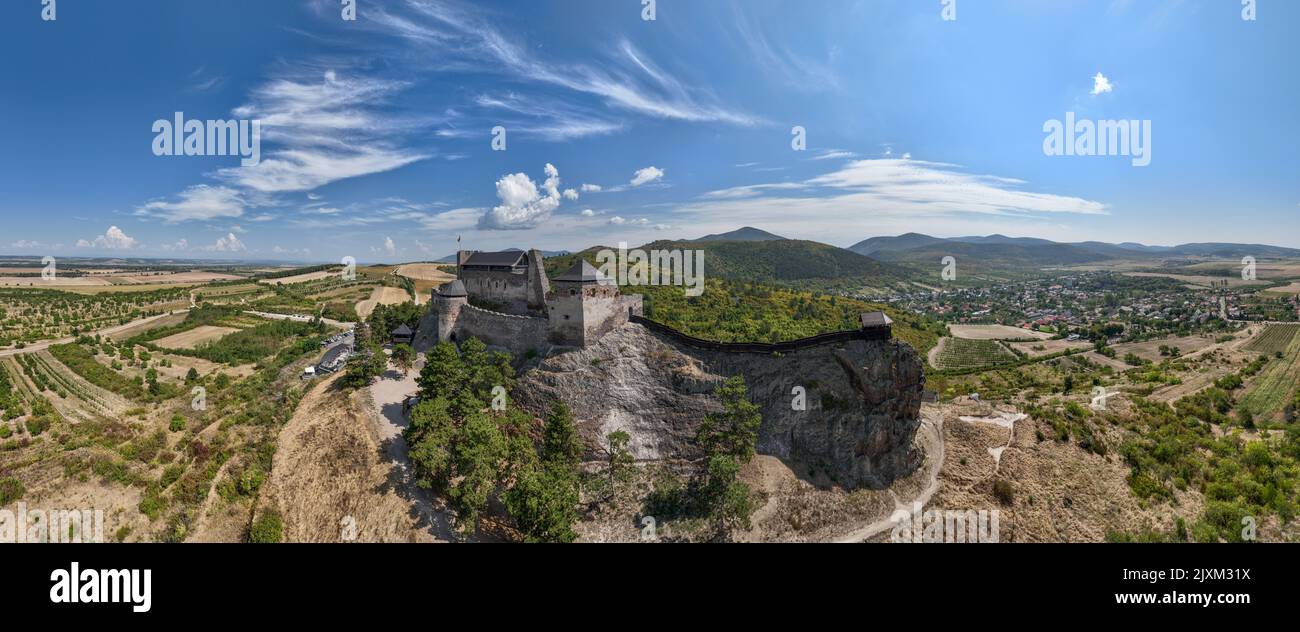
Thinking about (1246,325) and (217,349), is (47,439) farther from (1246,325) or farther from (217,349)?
(1246,325)

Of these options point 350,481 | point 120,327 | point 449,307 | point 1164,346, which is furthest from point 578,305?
point 1164,346

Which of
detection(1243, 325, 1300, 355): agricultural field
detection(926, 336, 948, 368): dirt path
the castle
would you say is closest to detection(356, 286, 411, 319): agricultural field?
the castle

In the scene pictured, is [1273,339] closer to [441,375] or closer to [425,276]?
[441,375]

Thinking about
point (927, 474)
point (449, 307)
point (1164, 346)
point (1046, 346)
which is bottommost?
point (927, 474)

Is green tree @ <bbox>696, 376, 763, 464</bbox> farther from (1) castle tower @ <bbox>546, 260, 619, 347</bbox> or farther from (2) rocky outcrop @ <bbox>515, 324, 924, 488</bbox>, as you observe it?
(1) castle tower @ <bbox>546, 260, 619, 347</bbox>

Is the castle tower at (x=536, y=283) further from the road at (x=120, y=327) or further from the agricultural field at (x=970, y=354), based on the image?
the agricultural field at (x=970, y=354)

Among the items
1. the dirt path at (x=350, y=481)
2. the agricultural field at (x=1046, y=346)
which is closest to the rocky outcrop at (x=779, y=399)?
the dirt path at (x=350, y=481)
